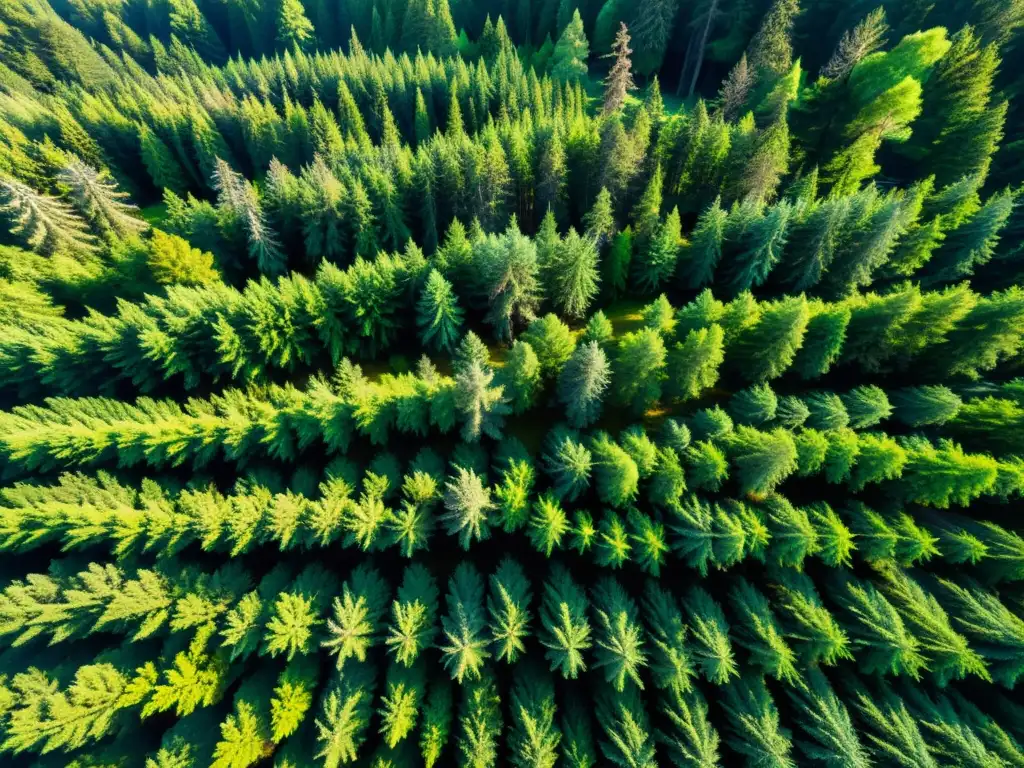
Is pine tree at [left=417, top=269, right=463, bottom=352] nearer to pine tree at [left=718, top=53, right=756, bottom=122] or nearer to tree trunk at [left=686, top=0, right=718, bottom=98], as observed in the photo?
pine tree at [left=718, top=53, right=756, bottom=122]

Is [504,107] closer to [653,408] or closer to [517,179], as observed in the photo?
[517,179]

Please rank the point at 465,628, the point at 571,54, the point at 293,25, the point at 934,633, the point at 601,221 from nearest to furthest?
the point at 934,633, the point at 465,628, the point at 601,221, the point at 571,54, the point at 293,25

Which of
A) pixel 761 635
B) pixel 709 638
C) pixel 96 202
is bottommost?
pixel 709 638

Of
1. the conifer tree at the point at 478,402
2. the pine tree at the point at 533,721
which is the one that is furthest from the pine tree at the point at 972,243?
the pine tree at the point at 533,721

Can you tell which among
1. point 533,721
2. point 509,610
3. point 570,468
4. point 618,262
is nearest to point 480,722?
point 533,721

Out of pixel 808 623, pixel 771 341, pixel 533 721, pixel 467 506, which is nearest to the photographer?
pixel 533 721

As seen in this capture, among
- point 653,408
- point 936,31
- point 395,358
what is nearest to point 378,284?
point 395,358

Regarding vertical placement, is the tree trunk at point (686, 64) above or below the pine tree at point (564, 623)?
above

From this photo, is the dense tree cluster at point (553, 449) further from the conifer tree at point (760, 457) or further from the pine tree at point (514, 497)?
the pine tree at point (514, 497)

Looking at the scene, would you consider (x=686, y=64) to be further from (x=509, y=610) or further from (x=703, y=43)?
(x=509, y=610)
